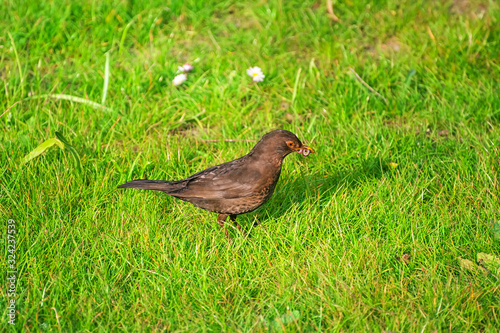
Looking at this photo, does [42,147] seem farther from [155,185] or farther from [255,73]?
[255,73]

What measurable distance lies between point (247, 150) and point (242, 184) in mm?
1007

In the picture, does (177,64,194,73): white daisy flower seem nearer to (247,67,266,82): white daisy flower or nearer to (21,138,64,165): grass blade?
(247,67,266,82): white daisy flower

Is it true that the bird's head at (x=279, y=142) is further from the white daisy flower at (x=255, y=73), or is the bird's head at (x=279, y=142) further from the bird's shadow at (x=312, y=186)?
the white daisy flower at (x=255, y=73)

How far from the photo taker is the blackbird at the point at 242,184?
391 cm

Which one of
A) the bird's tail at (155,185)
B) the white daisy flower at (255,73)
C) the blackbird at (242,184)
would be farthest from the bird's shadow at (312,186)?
the white daisy flower at (255,73)

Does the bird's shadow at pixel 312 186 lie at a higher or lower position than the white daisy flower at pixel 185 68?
lower

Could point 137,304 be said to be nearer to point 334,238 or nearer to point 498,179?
point 334,238

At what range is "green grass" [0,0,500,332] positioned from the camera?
338cm

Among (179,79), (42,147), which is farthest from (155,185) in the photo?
(179,79)

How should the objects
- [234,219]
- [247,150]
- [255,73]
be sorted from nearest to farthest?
[234,219] → [247,150] → [255,73]

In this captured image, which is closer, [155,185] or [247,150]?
[155,185]

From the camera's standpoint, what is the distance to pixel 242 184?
12.9ft

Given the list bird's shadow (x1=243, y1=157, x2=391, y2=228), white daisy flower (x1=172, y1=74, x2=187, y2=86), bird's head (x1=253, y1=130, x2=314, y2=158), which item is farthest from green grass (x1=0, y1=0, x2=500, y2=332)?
bird's head (x1=253, y1=130, x2=314, y2=158)

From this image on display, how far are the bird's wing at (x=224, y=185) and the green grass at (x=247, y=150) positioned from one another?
312 millimetres
